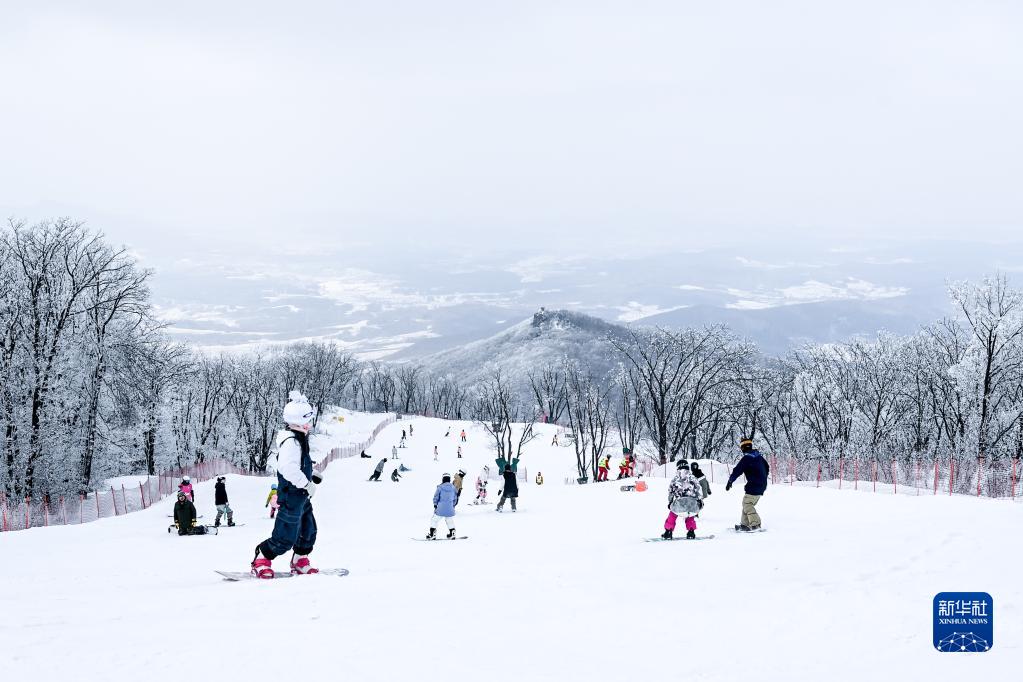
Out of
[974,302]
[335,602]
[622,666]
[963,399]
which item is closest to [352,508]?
[335,602]

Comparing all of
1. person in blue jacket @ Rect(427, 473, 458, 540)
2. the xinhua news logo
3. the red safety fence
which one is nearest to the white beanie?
the xinhua news logo

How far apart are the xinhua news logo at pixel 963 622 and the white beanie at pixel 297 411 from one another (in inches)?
270

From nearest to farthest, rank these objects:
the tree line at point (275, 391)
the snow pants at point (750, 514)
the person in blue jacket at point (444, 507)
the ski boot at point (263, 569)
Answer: the ski boot at point (263, 569), the snow pants at point (750, 514), the person in blue jacket at point (444, 507), the tree line at point (275, 391)

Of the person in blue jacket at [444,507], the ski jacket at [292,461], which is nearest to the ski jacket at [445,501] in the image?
the person in blue jacket at [444,507]

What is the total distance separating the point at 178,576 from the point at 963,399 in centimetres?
5705

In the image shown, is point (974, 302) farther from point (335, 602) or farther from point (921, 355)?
point (335, 602)

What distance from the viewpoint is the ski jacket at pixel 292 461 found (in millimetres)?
8391

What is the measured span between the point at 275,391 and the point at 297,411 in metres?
85.8

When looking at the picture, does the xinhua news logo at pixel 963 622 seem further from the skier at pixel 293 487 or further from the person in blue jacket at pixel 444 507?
the person in blue jacket at pixel 444 507

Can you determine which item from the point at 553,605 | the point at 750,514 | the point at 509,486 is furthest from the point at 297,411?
the point at 509,486

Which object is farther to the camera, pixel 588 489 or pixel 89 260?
pixel 89 260

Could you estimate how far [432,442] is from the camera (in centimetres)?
7712

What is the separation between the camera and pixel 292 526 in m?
8.80

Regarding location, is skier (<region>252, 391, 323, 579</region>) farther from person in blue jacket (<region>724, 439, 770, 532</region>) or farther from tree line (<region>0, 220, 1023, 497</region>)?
tree line (<region>0, 220, 1023, 497</region>)
